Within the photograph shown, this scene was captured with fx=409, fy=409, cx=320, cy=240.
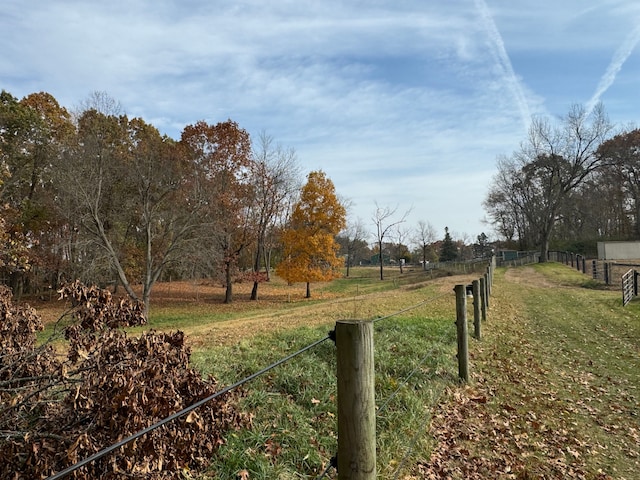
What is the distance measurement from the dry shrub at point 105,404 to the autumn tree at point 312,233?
25.4 m

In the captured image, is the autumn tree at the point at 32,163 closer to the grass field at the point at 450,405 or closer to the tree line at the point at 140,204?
the tree line at the point at 140,204

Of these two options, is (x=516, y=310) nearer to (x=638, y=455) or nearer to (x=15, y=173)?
(x=638, y=455)

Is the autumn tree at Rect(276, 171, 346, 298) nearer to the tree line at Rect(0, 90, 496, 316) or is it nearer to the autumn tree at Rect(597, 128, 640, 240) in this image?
the tree line at Rect(0, 90, 496, 316)

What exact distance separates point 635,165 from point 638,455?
163 ft

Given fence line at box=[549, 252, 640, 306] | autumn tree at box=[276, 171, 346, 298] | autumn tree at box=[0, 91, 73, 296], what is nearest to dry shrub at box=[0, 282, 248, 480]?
fence line at box=[549, 252, 640, 306]

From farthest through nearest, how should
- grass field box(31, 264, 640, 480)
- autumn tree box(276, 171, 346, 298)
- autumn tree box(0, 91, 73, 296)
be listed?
autumn tree box(276, 171, 346, 298) → autumn tree box(0, 91, 73, 296) → grass field box(31, 264, 640, 480)

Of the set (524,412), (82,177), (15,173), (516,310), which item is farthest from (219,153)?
(524,412)

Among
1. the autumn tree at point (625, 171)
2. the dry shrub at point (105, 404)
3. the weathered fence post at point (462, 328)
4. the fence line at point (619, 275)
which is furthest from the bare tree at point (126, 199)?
the autumn tree at point (625, 171)

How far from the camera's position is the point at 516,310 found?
1366 cm

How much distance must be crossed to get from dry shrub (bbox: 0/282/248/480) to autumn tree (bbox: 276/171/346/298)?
25367mm

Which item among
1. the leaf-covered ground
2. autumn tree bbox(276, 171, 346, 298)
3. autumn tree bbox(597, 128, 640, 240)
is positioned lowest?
the leaf-covered ground

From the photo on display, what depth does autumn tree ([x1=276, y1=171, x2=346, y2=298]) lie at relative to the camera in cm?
2930

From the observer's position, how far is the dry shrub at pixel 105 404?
8.29ft

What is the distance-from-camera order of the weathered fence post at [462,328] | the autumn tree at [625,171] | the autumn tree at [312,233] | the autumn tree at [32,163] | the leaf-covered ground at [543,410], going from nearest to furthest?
the leaf-covered ground at [543,410]
the weathered fence post at [462,328]
the autumn tree at [32,163]
the autumn tree at [312,233]
the autumn tree at [625,171]
